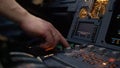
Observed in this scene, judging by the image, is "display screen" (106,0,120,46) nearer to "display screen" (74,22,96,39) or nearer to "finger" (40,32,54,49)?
"display screen" (74,22,96,39)

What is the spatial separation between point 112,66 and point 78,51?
297mm

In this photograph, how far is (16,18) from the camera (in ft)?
2.36

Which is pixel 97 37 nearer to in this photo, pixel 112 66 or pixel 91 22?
pixel 91 22

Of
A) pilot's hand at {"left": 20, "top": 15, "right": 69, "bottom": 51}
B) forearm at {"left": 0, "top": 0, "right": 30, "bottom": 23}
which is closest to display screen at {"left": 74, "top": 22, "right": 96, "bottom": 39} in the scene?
pilot's hand at {"left": 20, "top": 15, "right": 69, "bottom": 51}

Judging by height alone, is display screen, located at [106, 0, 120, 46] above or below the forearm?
below

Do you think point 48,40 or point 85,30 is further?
point 85,30

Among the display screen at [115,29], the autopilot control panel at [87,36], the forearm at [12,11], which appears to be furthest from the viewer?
the display screen at [115,29]

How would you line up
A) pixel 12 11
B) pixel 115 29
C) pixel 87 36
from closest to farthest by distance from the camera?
pixel 12 11
pixel 115 29
pixel 87 36

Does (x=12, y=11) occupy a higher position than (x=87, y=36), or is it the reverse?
(x=12, y=11)

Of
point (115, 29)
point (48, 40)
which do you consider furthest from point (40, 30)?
point (115, 29)

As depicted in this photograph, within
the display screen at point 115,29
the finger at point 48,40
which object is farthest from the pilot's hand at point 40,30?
the display screen at point 115,29

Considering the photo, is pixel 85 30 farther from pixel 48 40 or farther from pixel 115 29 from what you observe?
pixel 48 40

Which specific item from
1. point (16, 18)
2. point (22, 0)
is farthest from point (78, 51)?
point (22, 0)

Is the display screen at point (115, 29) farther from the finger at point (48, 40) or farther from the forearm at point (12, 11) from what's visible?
the forearm at point (12, 11)
